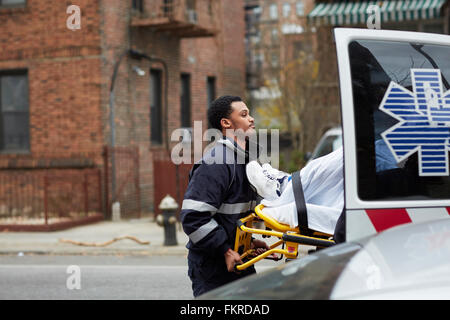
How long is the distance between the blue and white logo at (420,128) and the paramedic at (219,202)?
103 centimetres

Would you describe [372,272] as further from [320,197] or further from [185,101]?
[185,101]

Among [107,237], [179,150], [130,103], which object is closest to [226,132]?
[107,237]

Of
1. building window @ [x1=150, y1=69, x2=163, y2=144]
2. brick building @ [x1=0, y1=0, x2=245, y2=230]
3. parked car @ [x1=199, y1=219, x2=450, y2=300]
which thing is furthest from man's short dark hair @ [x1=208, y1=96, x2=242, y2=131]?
building window @ [x1=150, y1=69, x2=163, y2=144]

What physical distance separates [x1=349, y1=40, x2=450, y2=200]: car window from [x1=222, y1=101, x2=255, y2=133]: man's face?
955mm

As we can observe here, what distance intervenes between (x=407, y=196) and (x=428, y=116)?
1.29ft

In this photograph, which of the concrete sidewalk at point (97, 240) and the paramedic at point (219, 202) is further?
the concrete sidewalk at point (97, 240)

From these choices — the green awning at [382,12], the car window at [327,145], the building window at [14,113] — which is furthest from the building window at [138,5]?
the car window at [327,145]

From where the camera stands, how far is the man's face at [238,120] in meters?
4.04

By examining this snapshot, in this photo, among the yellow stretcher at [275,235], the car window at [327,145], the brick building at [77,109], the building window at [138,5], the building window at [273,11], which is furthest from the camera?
the building window at [273,11]

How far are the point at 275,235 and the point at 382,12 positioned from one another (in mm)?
15895

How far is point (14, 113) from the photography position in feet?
53.2

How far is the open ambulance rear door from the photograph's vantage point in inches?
125

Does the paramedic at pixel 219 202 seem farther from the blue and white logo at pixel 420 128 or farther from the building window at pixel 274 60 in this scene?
the building window at pixel 274 60

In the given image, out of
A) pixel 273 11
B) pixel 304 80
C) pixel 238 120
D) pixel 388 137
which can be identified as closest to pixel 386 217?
pixel 388 137
